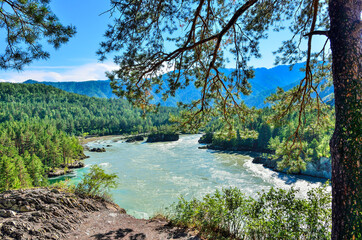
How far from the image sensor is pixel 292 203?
3797 millimetres

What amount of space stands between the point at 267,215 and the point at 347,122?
9.85ft

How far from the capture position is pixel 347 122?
2.07 metres

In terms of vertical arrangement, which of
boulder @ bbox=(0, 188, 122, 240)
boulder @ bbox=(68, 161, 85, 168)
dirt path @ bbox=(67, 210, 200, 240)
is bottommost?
boulder @ bbox=(68, 161, 85, 168)

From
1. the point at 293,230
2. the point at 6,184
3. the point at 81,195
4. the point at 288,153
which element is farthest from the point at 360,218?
the point at 6,184

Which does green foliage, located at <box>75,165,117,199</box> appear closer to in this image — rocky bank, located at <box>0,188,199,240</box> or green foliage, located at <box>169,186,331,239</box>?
rocky bank, located at <box>0,188,199,240</box>

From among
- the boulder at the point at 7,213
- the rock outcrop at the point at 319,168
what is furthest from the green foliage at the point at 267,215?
the rock outcrop at the point at 319,168

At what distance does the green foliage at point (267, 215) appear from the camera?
3.35 metres

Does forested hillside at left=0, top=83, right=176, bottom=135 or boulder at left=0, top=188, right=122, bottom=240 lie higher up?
forested hillside at left=0, top=83, right=176, bottom=135

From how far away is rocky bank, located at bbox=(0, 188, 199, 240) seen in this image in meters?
3.63

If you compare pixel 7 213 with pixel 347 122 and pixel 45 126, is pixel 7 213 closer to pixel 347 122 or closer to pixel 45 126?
pixel 347 122

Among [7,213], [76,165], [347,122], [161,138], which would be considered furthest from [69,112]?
[347,122]

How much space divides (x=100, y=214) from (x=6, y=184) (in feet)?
50.8

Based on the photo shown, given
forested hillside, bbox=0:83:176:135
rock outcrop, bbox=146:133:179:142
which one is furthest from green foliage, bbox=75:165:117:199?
forested hillside, bbox=0:83:176:135

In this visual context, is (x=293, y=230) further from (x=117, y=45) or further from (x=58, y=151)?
(x=58, y=151)
